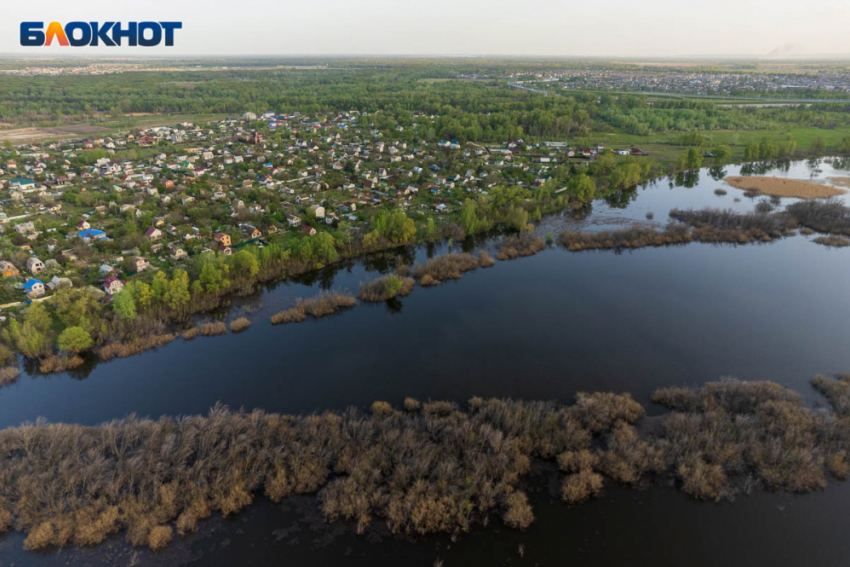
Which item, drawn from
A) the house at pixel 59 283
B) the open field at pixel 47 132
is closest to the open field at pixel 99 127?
the open field at pixel 47 132

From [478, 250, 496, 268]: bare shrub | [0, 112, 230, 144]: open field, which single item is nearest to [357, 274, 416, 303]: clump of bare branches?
[478, 250, 496, 268]: bare shrub

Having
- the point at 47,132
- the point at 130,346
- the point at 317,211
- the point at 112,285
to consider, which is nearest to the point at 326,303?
the point at 130,346

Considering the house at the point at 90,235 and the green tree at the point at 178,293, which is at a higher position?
the house at the point at 90,235

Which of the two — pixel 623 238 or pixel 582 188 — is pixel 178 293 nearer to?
pixel 623 238

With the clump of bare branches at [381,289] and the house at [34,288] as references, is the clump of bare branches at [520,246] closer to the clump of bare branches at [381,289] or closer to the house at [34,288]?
the clump of bare branches at [381,289]

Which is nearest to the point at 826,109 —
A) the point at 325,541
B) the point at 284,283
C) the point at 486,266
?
the point at 486,266

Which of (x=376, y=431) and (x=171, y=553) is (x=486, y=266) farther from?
(x=171, y=553)
